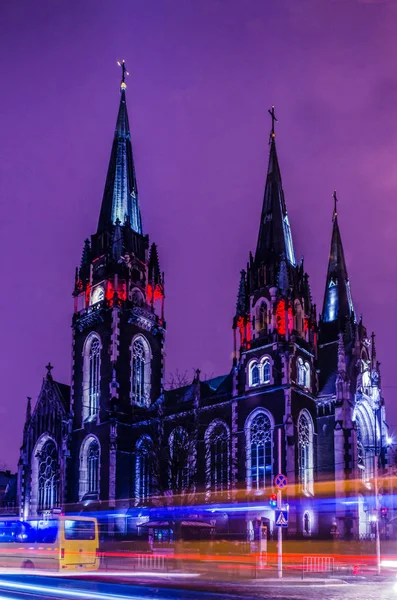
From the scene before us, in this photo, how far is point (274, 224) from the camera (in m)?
65.6

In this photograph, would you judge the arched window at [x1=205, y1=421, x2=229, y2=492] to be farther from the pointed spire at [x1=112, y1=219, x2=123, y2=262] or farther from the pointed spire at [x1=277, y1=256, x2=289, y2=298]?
the pointed spire at [x1=112, y1=219, x2=123, y2=262]

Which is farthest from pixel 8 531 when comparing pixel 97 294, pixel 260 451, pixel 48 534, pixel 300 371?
pixel 97 294

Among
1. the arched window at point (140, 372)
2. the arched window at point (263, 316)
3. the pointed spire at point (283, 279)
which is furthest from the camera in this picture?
the arched window at point (140, 372)

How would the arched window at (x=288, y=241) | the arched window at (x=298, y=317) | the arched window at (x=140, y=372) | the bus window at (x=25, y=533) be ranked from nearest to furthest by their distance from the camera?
1. the bus window at (x=25, y=533)
2. the arched window at (x=298, y=317)
3. the arched window at (x=288, y=241)
4. the arched window at (x=140, y=372)

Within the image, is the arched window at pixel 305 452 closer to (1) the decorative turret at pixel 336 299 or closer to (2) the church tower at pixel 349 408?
(2) the church tower at pixel 349 408

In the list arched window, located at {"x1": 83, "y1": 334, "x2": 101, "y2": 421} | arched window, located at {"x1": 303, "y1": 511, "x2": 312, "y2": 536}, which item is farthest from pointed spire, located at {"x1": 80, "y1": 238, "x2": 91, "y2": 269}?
arched window, located at {"x1": 303, "y1": 511, "x2": 312, "y2": 536}

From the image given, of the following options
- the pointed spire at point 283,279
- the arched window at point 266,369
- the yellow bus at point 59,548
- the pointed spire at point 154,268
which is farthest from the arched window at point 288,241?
the yellow bus at point 59,548

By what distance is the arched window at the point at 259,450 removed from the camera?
5603 cm

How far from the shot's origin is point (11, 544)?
106 ft

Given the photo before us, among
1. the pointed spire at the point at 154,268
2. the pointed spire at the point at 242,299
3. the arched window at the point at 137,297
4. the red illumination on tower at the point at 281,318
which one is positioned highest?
the pointed spire at the point at 154,268

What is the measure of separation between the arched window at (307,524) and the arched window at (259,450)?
3510 mm

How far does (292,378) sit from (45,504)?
99.6ft

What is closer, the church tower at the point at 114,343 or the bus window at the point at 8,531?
the bus window at the point at 8,531

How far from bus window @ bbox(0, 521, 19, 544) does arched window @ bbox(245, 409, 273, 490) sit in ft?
83.3
